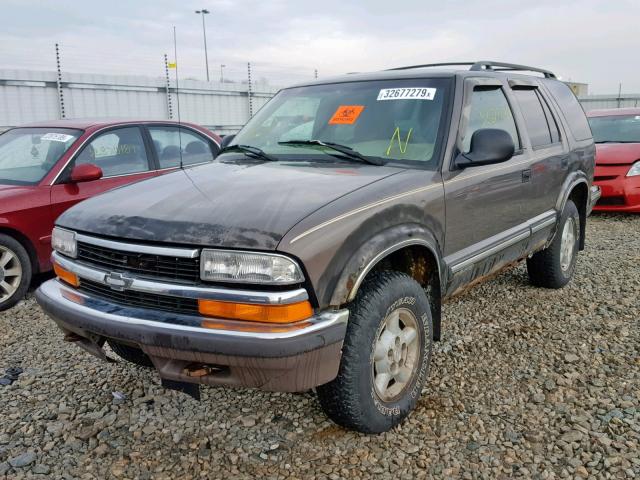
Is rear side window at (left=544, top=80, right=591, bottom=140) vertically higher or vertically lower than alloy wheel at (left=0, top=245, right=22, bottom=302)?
higher

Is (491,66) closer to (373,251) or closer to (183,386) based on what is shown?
(373,251)

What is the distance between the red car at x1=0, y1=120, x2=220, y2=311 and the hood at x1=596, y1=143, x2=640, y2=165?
581 centimetres

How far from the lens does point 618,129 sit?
30.7 feet

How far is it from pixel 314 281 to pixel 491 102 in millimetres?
2191

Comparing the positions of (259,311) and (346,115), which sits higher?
(346,115)

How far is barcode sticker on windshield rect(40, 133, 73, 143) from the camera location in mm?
5336

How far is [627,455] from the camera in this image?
2566 mm

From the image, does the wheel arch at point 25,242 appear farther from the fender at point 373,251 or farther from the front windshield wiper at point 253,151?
the fender at point 373,251

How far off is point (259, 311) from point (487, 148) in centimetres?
167

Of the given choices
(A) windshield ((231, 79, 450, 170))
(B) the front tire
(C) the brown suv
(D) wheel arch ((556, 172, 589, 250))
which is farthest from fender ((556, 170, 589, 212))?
(B) the front tire

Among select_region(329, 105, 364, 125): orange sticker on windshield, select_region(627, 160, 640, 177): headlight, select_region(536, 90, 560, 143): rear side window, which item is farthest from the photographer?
select_region(627, 160, 640, 177): headlight

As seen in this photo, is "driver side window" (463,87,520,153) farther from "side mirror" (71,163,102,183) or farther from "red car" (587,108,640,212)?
"red car" (587,108,640,212)

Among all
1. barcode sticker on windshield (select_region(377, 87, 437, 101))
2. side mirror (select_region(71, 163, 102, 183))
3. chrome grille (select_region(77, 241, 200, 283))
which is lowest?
chrome grille (select_region(77, 241, 200, 283))

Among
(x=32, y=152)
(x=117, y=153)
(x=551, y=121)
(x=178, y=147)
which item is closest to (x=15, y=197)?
(x=32, y=152)
